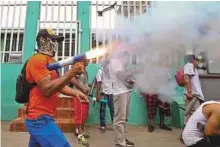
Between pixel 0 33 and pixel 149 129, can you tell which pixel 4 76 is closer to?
pixel 0 33

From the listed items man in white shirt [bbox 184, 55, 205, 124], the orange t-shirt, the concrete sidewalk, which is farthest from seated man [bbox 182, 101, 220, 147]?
man in white shirt [bbox 184, 55, 205, 124]

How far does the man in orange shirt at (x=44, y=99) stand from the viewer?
9.68 ft

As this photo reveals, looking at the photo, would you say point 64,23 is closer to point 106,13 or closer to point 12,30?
point 106,13

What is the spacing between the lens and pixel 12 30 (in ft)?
26.0

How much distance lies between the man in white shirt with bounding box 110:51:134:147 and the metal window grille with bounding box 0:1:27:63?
133 inches

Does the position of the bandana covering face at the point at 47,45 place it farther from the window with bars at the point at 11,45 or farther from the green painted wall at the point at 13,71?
the window with bars at the point at 11,45

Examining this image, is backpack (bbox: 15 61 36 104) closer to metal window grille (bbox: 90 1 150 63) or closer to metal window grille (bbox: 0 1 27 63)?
metal window grille (bbox: 90 1 150 63)

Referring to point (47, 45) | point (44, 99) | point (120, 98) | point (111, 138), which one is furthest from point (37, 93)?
point (111, 138)

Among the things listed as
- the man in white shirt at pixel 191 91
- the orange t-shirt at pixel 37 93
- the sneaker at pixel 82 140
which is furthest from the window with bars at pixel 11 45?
the orange t-shirt at pixel 37 93

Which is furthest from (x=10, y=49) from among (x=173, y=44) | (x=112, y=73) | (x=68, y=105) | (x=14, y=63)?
(x=173, y=44)

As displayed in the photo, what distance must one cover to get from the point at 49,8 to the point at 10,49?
1399mm

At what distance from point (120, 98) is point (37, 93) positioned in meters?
2.20

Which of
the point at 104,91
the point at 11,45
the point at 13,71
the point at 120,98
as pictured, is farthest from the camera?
the point at 11,45

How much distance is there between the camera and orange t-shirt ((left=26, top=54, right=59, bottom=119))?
3005 mm
